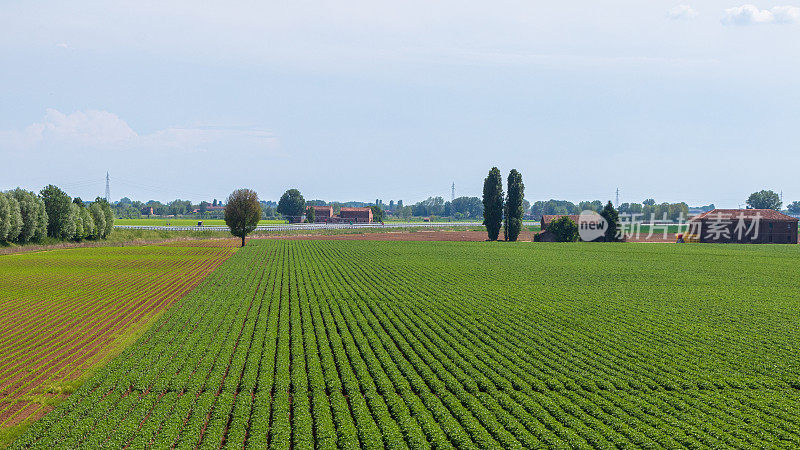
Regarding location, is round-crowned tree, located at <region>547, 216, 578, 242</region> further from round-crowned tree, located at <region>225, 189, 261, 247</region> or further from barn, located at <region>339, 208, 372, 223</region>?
barn, located at <region>339, 208, 372, 223</region>

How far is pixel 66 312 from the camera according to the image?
3019 cm

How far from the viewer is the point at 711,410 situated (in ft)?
52.3

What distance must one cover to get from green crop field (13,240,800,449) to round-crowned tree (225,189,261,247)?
155 ft

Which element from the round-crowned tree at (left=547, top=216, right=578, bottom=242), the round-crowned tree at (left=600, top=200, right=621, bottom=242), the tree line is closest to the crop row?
the tree line

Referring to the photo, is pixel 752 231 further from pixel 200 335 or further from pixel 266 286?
pixel 200 335

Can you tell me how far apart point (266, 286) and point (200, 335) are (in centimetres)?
1499

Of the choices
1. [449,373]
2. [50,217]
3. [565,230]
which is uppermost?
[50,217]

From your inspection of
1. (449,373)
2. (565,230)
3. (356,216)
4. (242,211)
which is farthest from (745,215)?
(356,216)

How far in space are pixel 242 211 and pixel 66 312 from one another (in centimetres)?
5283

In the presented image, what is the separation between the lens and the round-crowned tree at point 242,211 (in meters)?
82.3

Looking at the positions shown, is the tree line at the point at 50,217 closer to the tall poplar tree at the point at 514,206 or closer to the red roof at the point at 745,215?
the tall poplar tree at the point at 514,206

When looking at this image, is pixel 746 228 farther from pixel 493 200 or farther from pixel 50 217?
pixel 50 217

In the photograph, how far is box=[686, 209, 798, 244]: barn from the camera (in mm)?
97812

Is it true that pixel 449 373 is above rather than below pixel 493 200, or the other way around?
below
